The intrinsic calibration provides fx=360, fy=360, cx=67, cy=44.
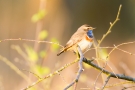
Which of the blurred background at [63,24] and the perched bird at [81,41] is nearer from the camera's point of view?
the perched bird at [81,41]

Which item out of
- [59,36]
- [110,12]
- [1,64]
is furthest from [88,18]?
[1,64]

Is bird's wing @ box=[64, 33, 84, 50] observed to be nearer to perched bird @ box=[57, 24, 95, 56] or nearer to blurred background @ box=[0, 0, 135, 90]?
perched bird @ box=[57, 24, 95, 56]

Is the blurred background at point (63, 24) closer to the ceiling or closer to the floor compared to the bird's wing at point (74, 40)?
closer to the ceiling

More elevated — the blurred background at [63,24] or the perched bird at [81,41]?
the blurred background at [63,24]

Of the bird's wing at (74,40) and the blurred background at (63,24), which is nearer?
the bird's wing at (74,40)

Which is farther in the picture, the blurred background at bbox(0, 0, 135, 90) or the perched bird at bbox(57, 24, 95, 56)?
the blurred background at bbox(0, 0, 135, 90)

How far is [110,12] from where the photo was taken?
1034 cm

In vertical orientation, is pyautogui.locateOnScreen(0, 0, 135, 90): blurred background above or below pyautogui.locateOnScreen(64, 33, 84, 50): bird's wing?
above

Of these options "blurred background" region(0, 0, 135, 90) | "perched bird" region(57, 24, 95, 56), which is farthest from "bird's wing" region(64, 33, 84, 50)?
"blurred background" region(0, 0, 135, 90)

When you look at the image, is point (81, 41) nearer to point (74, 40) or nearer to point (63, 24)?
point (74, 40)

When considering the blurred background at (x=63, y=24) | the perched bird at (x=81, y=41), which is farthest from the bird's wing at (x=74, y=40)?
the blurred background at (x=63, y=24)

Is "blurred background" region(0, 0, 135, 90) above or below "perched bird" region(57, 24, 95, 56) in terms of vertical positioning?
above

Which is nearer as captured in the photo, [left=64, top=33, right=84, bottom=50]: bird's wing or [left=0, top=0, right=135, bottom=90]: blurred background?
[left=64, top=33, right=84, bottom=50]: bird's wing

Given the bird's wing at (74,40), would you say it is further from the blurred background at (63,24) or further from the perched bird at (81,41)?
the blurred background at (63,24)
